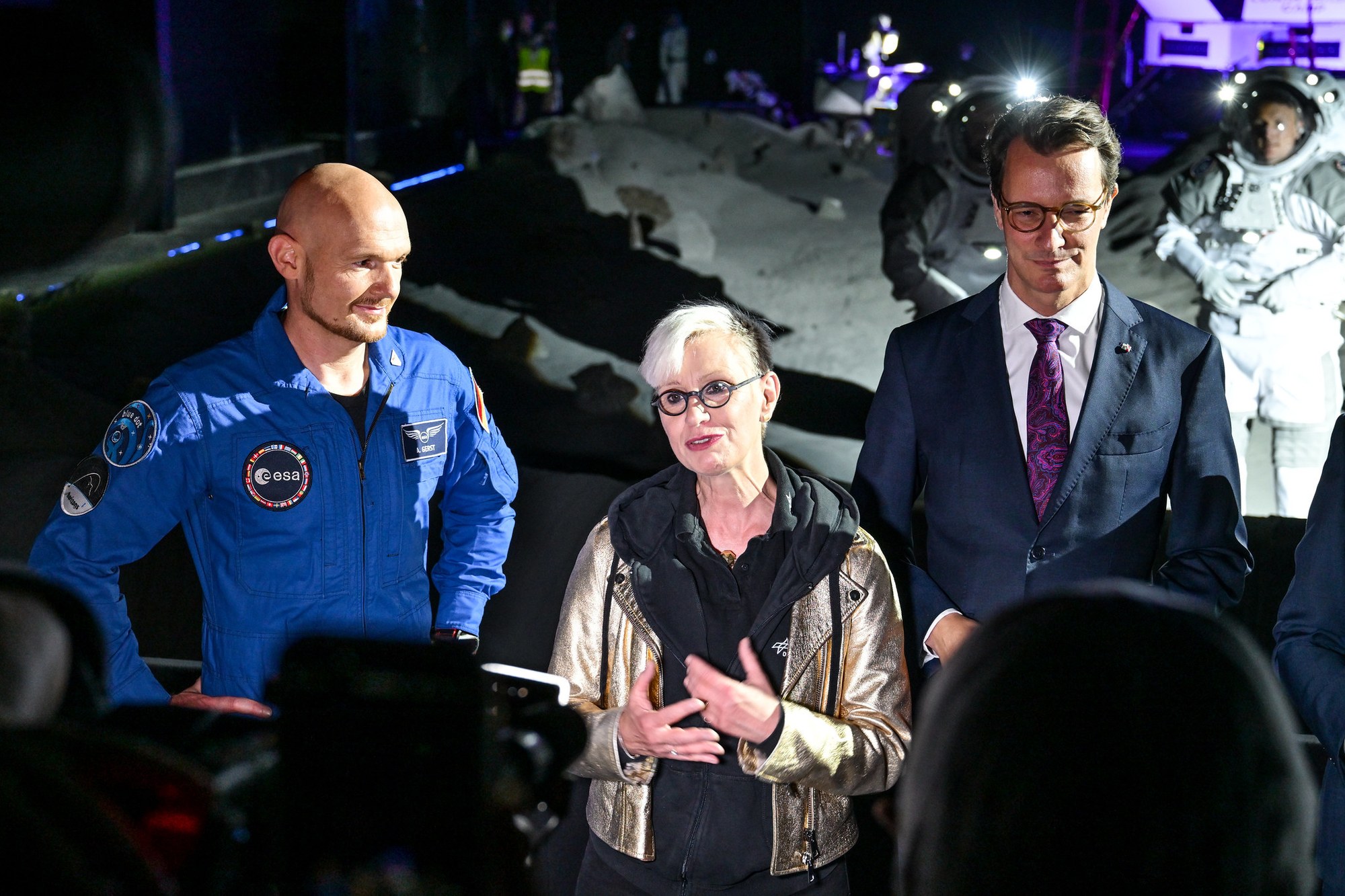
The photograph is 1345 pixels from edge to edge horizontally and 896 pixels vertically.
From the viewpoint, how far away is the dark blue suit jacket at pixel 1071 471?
1889 millimetres

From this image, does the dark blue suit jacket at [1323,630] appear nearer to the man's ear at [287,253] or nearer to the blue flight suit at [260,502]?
the blue flight suit at [260,502]

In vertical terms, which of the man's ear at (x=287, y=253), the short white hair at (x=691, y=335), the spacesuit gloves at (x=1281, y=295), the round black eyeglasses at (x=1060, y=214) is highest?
the round black eyeglasses at (x=1060, y=214)

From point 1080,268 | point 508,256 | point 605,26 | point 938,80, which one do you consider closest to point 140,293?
point 508,256

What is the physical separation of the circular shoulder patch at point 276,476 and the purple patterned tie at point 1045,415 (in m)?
1.20

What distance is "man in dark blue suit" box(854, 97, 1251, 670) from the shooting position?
1.87 metres

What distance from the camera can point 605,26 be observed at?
21984mm

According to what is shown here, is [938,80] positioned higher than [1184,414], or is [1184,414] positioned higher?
[938,80]

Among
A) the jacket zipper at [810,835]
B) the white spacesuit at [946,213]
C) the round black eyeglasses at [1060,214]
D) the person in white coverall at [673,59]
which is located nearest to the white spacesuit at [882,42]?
the person in white coverall at [673,59]

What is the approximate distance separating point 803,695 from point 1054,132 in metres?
0.94

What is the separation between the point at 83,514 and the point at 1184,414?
1.73 meters

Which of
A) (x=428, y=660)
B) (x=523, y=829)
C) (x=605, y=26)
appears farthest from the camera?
(x=605, y=26)

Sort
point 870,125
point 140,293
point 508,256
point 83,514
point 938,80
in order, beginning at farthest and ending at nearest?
point 870,125 → point 508,256 → point 140,293 → point 938,80 → point 83,514

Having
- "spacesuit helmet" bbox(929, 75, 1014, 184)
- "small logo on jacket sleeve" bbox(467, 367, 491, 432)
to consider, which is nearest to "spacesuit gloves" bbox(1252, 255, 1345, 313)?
"spacesuit helmet" bbox(929, 75, 1014, 184)

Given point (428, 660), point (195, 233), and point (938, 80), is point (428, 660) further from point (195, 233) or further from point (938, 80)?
point (195, 233)
